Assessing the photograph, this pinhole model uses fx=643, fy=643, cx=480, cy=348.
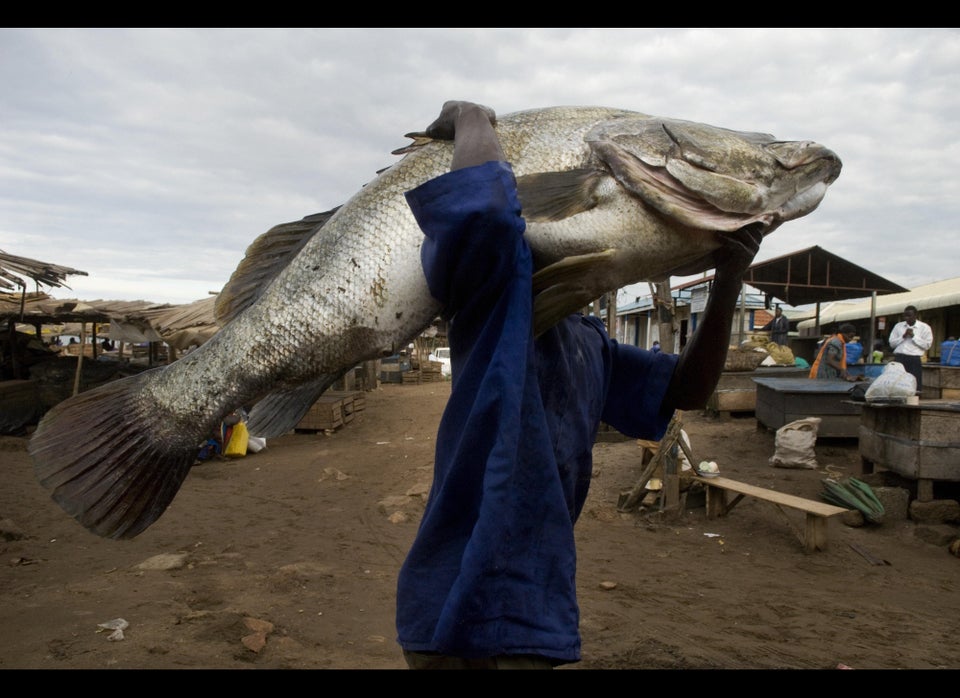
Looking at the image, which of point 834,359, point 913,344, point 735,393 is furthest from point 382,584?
point 913,344

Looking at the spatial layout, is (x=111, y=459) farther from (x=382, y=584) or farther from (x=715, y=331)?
(x=382, y=584)

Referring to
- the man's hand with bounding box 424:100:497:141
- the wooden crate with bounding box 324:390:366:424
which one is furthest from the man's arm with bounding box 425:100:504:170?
the wooden crate with bounding box 324:390:366:424

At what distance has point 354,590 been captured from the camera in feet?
16.5

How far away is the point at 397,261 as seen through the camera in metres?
1.44

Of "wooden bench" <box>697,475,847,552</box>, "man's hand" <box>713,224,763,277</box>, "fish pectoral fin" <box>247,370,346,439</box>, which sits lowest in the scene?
"wooden bench" <box>697,475,847,552</box>

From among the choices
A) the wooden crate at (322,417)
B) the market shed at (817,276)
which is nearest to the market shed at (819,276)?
the market shed at (817,276)

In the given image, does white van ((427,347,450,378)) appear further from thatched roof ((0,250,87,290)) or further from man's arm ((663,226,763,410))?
man's arm ((663,226,763,410))

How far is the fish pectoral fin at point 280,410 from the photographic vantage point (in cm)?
168

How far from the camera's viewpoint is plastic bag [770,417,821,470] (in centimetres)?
845

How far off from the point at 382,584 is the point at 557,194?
4.49 metres

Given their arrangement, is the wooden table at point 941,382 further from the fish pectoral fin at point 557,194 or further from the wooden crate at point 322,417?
the fish pectoral fin at point 557,194

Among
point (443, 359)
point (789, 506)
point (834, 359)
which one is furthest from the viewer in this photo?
point (443, 359)

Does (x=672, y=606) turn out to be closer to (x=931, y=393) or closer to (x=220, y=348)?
(x=220, y=348)

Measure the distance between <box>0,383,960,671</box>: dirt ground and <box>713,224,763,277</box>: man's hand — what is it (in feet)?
9.58
